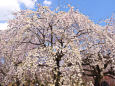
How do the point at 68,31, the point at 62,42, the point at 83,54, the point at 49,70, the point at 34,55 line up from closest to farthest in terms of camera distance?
the point at 34,55 < the point at 49,70 < the point at 62,42 < the point at 68,31 < the point at 83,54

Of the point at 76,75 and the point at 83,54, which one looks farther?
the point at 83,54

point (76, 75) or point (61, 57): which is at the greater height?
point (61, 57)

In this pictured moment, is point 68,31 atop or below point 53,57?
atop

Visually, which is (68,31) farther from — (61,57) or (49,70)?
(49,70)

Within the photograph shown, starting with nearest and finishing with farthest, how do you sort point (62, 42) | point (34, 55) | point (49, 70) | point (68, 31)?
point (34, 55) < point (49, 70) < point (62, 42) < point (68, 31)

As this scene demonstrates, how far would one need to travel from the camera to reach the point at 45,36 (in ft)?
33.5

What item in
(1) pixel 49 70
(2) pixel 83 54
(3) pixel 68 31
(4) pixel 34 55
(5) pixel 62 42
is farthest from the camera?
(2) pixel 83 54

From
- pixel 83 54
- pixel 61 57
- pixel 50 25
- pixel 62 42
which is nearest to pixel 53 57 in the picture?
pixel 61 57

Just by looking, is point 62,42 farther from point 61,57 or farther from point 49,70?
point 49,70

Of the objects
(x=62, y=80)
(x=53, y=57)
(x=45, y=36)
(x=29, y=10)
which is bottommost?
(x=62, y=80)

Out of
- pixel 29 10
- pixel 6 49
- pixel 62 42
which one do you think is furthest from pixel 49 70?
pixel 29 10

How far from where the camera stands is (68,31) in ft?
32.6

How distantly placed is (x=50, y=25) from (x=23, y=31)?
4.93ft

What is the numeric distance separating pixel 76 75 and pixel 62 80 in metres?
0.71
